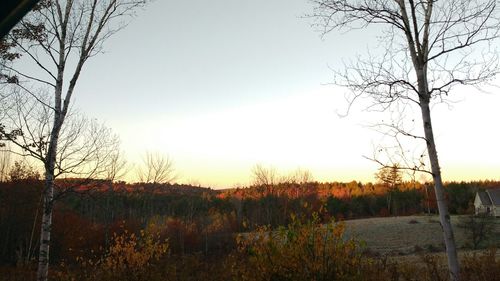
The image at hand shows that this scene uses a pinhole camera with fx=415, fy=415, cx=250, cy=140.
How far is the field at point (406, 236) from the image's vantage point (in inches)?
1596

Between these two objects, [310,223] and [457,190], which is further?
[457,190]

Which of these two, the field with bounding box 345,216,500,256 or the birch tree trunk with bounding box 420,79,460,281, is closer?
the birch tree trunk with bounding box 420,79,460,281

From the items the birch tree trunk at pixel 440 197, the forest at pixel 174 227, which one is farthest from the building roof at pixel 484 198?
the birch tree trunk at pixel 440 197

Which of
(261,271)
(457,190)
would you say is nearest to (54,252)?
(261,271)

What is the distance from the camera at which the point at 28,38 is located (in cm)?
953

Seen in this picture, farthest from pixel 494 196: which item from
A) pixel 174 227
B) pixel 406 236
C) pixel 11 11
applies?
pixel 11 11

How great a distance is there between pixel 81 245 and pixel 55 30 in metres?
28.7

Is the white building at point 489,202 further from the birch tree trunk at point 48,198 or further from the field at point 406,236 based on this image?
the birch tree trunk at point 48,198

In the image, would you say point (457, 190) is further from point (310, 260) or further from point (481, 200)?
point (310, 260)

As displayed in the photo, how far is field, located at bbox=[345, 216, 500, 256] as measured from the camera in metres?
40.5

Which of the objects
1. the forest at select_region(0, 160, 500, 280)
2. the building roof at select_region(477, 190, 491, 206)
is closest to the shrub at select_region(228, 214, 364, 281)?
the forest at select_region(0, 160, 500, 280)

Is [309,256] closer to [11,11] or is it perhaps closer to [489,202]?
[11,11]

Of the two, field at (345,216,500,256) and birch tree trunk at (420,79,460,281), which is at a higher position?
Answer: birch tree trunk at (420,79,460,281)

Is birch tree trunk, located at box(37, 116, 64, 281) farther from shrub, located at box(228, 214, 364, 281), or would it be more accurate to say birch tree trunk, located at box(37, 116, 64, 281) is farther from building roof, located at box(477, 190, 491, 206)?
building roof, located at box(477, 190, 491, 206)
